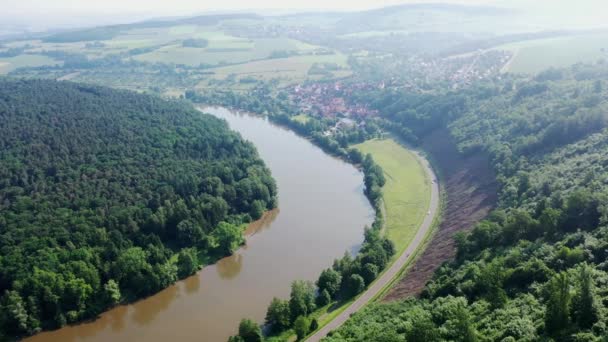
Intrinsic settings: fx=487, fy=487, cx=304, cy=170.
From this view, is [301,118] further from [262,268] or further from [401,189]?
[262,268]

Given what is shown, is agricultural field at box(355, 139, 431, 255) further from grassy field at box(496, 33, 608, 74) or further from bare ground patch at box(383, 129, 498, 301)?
grassy field at box(496, 33, 608, 74)

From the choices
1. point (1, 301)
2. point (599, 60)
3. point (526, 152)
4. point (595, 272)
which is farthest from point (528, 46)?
point (1, 301)

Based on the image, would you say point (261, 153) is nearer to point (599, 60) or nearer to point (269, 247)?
point (269, 247)

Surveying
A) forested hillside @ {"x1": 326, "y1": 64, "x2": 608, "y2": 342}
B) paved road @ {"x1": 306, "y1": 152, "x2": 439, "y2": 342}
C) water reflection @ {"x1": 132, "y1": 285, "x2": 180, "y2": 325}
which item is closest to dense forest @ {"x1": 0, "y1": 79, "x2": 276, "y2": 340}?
water reflection @ {"x1": 132, "y1": 285, "x2": 180, "y2": 325}

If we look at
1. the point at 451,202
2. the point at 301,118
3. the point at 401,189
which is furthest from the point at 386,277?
the point at 301,118

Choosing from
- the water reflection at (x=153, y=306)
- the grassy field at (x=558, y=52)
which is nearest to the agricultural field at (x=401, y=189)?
the water reflection at (x=153, y=306)

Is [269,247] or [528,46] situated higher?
[528,46]

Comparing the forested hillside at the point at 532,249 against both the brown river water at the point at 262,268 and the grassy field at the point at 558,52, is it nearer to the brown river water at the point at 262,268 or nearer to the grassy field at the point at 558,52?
the brown river water at the point at 262,268
